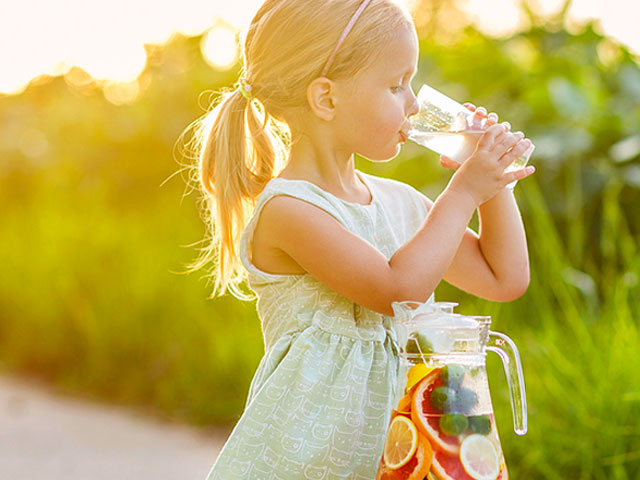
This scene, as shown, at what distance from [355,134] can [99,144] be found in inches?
196

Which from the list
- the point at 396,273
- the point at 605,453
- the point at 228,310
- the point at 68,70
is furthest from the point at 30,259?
the point at 396,273

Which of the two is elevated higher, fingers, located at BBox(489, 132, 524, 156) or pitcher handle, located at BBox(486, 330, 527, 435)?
fingers, located at BBox(489, 132, 524, 156)

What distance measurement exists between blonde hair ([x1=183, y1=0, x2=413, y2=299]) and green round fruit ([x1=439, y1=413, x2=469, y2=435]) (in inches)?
28.7

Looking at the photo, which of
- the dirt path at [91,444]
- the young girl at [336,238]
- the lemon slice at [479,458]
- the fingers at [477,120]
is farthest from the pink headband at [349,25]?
the dirt path at [91,444]

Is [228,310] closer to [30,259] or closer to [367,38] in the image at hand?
[30,259]

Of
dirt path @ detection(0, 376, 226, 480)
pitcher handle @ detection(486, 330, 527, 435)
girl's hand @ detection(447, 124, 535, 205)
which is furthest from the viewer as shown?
dirt path @ detection(0, 376, 226, 480)

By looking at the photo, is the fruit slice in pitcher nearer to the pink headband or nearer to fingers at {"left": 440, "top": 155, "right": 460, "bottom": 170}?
fingers at {"left": 440, "top": 155, "right": 460, "bottom": 170}

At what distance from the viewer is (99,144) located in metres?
6.52

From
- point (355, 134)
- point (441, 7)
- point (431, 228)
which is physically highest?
point (441, 7)

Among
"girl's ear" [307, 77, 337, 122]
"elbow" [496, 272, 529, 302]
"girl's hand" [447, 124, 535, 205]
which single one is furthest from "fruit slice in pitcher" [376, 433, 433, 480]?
"girl's ear" [307, 77, 337, 122]

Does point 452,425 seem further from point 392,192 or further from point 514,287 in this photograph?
point 392,192

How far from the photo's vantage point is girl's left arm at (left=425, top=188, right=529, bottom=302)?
77.2 inches

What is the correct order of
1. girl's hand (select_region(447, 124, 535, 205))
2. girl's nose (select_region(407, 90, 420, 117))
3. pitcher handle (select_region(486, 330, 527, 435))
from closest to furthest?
pitcher handle (select_region(486, 330, 527, 435)), girl's hand (select_region(447, 124, 535, 205)), girl's nose (select_region(407, 90, 420, 117))

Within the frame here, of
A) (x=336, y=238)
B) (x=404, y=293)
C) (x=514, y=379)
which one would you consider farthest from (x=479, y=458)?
(x=336, y=238)
